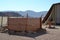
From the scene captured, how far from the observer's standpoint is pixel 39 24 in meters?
23.5

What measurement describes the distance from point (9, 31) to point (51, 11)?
1880 centimetres

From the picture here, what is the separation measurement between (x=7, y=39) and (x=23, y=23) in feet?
17.8

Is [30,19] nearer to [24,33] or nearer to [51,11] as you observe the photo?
[24,33]

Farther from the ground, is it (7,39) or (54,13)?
(54,13)

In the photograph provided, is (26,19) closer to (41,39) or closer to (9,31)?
(9,31)

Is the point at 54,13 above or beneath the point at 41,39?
above

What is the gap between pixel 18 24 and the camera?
2166cm

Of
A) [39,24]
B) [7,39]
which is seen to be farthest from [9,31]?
[7,39]

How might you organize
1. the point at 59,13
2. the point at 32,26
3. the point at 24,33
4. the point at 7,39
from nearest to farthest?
the point at 7,39 < the point at 24,33 < the point at 32,26 < the point at 59,13

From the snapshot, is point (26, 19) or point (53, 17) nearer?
point (26, 19)

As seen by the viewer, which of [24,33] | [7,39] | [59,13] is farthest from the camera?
[59,13]

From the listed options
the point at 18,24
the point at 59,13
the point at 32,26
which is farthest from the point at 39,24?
the point at 59,13

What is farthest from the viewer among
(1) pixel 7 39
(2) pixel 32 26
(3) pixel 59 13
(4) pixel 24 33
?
(3) pixel 59 13

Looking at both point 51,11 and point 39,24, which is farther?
point 51,11
